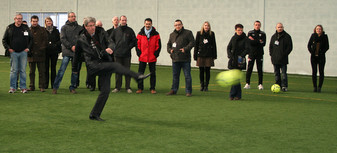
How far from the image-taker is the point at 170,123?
7941 mm

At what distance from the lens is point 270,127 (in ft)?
25.2

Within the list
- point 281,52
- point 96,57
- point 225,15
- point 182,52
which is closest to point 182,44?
point 182,52

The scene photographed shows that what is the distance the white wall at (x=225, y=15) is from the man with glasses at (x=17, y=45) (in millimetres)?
11579

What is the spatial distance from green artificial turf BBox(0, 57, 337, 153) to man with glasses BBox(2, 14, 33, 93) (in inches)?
16.1

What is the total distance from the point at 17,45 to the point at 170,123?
5330 mm

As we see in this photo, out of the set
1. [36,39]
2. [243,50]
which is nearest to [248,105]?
[243,50]

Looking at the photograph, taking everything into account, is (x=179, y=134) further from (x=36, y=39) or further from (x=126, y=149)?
(x=36, y=39)

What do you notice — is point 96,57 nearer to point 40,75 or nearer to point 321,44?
point 40,75

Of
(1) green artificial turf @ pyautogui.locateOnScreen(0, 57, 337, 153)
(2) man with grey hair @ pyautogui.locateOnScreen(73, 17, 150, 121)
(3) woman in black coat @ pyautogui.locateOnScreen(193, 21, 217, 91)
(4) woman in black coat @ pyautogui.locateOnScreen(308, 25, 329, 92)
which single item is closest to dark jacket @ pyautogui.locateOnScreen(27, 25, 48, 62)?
(1) green artificial turf @ pyautogui.locateOnScreen(0, 57, 337, 153)

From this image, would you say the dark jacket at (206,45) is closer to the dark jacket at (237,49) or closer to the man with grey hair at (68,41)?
the dark jacket at (237,49)

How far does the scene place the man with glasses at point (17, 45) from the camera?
1159 cm

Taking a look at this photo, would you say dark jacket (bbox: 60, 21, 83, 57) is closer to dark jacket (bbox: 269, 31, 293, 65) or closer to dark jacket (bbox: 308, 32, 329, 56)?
dark jacket (bbox: 269, 31, 293, 65)

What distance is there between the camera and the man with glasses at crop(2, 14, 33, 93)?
11.6 m

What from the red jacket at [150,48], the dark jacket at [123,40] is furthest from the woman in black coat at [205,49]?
the dark jacket at [123,40]
